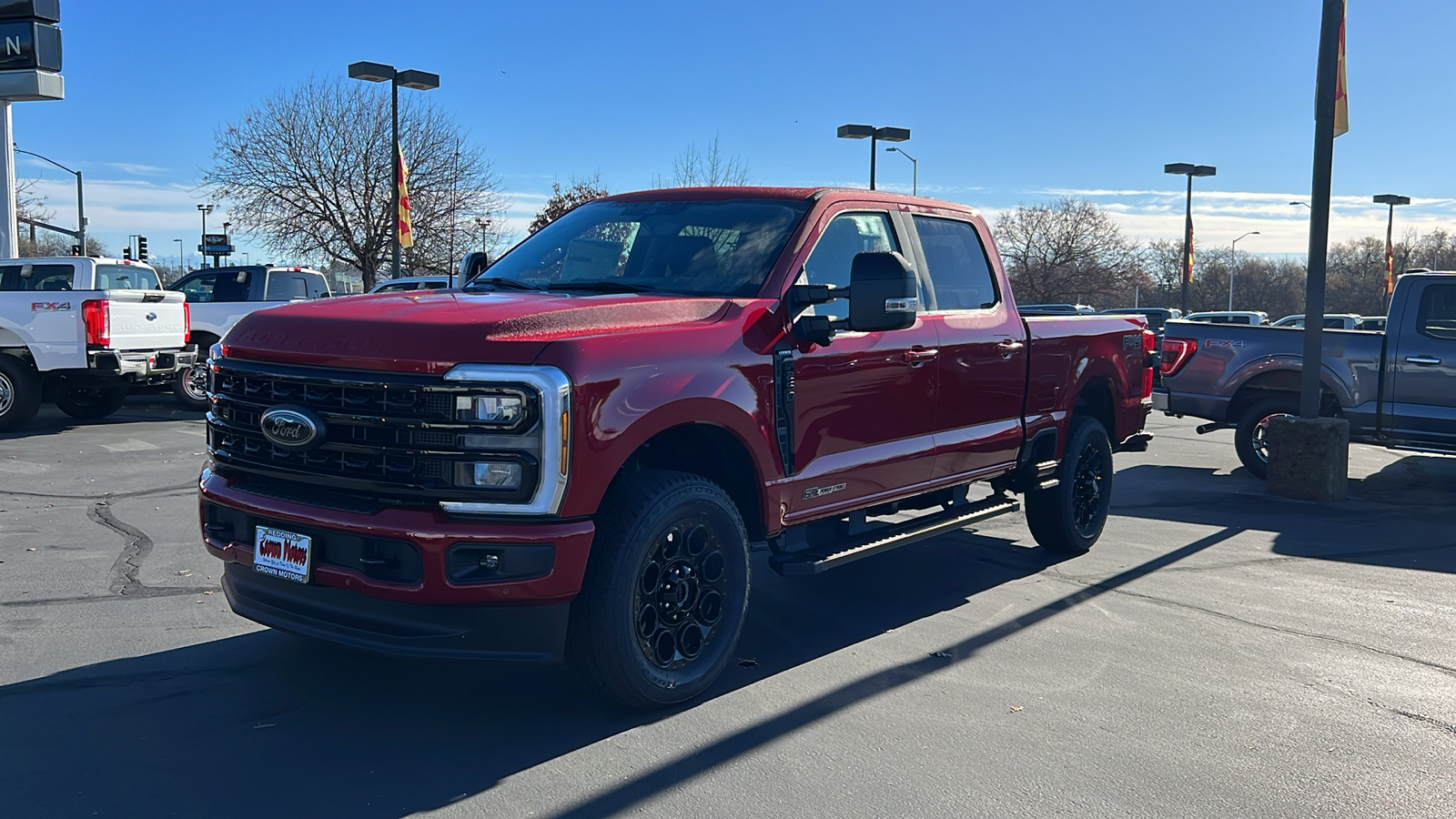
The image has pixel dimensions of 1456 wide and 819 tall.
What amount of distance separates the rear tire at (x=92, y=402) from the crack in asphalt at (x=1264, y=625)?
1242 cm

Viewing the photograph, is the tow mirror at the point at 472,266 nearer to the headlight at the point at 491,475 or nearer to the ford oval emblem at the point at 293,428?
the ford oval emblem at the point at 293,428

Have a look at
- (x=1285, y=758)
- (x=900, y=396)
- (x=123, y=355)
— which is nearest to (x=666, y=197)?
(x=900, y=396)

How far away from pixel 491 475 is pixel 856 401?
6.25 feet

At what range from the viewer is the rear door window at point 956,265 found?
600cm

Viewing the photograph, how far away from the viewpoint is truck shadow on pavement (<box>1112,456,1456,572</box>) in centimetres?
775

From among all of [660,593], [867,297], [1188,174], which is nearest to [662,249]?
[867,297]

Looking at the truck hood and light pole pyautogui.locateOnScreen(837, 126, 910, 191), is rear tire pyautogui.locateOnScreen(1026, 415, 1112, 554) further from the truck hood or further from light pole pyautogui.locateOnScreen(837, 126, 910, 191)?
light pole pyautogui.locateOnScreen(837, 126, 910, 191)

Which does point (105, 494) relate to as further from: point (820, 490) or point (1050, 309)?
point (1050, 309)

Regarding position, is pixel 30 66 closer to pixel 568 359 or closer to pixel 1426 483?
pixel 568 359

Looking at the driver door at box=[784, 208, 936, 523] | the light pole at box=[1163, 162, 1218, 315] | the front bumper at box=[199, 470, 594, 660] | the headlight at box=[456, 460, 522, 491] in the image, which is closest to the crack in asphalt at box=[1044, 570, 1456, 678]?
the driver door at box=[784, 208, 936, 523]

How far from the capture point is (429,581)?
3740 millimetres

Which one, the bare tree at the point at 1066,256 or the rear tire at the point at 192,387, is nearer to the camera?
the rear tire at the point at 192,387

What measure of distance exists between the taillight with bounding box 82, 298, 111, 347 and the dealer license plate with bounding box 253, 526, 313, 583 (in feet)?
34.8

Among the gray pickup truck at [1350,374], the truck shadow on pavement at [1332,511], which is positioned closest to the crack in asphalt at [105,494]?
the truck shadow on pavement at [1332,511]
